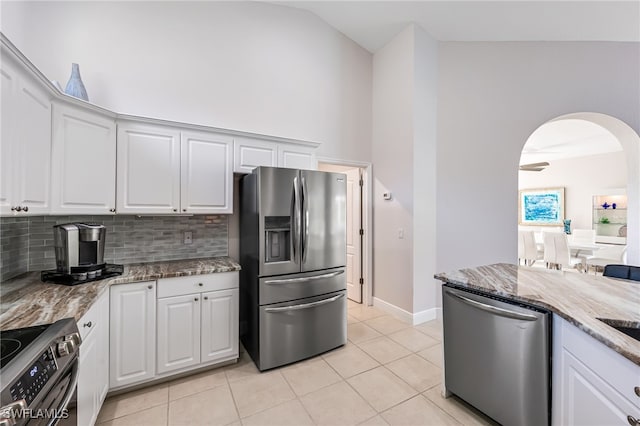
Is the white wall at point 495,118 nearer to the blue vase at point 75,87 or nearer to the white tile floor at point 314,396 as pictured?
the white tile floor at point 314,396

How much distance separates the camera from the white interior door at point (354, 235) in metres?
4.11

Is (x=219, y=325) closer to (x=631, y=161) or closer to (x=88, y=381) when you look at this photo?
(x=88, y=381)

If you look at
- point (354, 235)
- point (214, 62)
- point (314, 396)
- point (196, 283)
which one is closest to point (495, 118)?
point (354, 235)

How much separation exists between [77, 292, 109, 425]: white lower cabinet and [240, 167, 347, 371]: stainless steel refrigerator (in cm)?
107

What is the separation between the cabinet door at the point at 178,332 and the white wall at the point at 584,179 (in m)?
9.38

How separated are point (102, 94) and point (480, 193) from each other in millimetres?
4330

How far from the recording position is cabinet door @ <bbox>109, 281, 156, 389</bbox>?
1980mm

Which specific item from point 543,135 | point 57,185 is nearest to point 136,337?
point 57,185

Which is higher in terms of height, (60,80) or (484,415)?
(60,80)

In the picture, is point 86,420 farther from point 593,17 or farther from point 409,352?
→ point 593,17

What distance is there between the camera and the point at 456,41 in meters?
3.62

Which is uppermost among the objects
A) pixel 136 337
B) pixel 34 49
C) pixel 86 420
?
pixel 34 49

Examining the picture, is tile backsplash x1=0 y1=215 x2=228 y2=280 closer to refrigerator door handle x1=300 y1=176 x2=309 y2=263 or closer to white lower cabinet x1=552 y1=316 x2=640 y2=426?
refrigerator door handle x1=300 y1=176 x2=309 y2=263

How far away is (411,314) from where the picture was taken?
339 cm
